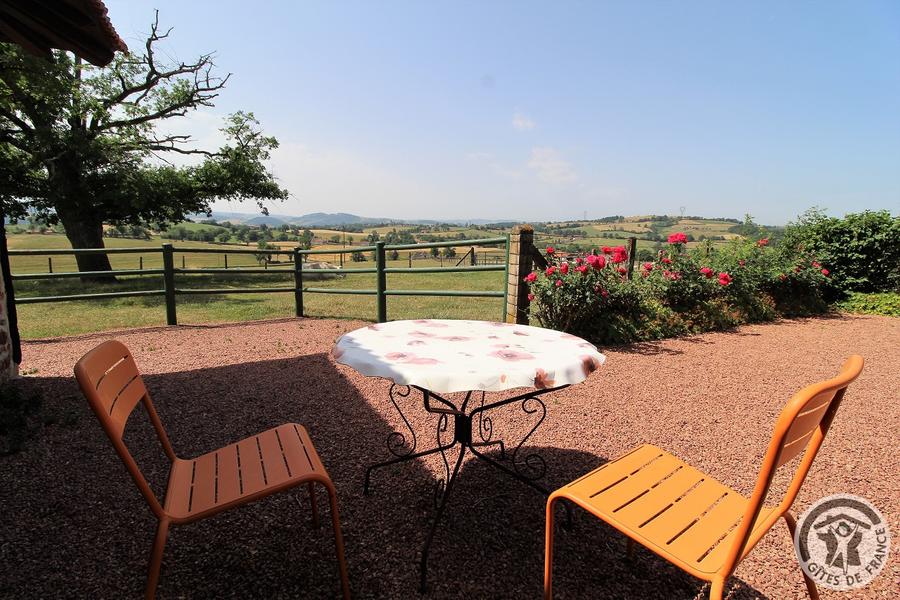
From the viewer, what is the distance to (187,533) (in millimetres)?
1818

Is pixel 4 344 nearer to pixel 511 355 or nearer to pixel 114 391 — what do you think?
pixel 114 391

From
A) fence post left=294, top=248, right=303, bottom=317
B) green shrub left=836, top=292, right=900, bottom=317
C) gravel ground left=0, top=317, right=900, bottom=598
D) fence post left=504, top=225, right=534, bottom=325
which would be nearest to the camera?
gravel ground left=0, top=317, right=900, bottom=598

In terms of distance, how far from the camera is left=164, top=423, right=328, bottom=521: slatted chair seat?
4.49 ft

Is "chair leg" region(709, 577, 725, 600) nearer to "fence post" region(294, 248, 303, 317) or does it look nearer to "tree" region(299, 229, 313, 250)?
"fence post" region(294, 248, 303, 317)

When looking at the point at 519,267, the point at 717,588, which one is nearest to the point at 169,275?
the point at 519,267

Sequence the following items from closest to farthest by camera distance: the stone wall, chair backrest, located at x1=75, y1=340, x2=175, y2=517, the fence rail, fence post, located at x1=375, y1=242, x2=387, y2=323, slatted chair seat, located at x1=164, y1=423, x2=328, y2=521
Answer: chair backrest, located at x1=75, y1=340, x2=175, y2=517
slatted chair seat, located at x1=164, y1=423, x2=328, y2=521
the stone wall
the fence rail
fence post, located at x1=375, y1=242, x2=387, y2=323

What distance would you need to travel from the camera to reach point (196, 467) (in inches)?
64.9

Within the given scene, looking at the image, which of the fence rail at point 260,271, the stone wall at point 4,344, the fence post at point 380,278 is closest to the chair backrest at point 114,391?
the stone wall at point 4,344

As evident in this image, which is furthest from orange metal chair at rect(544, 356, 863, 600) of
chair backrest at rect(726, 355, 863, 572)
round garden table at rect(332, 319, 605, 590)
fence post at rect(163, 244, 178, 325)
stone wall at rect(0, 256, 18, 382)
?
fence post at rect(163, 244, 178, 325)

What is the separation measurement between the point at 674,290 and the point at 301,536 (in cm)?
562

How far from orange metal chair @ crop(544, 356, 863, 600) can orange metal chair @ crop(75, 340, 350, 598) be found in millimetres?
856

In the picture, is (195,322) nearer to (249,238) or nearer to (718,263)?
(718,263)
